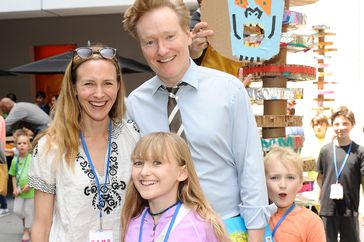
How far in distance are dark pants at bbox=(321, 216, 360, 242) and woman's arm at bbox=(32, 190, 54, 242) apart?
13.5 feet

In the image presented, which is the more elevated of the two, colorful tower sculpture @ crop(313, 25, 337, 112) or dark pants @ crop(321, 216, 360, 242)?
colorful tower sculpture @ crop(313, 25, 337, 112)

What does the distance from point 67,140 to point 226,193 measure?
28.0 inches

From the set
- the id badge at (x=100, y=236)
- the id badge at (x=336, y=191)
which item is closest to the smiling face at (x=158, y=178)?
the id badge at (x=100, y=236)

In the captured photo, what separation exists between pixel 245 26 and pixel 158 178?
0.97 meters

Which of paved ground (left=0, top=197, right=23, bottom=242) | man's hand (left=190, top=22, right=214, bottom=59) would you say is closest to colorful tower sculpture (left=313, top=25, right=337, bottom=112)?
paved ground (left=0, top=197, right=23, bottom=242)

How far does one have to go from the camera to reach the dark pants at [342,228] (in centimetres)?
554

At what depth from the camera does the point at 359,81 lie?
29.7 feet

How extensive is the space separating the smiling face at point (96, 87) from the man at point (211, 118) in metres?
0.20

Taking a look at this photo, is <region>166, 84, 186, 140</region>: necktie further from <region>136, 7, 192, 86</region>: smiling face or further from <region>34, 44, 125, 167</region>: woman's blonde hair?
<region>34, 44, 125, 167</region>: woman's blonde hair

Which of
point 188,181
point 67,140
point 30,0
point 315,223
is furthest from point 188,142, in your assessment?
point 30,0

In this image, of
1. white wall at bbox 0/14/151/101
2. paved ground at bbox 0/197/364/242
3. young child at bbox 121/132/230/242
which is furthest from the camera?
white wall at bbox 0/14/151/101

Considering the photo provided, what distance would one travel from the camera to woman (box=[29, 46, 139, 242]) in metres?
2.18

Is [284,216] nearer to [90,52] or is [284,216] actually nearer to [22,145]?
[90,52]

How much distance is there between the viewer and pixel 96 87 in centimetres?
220
